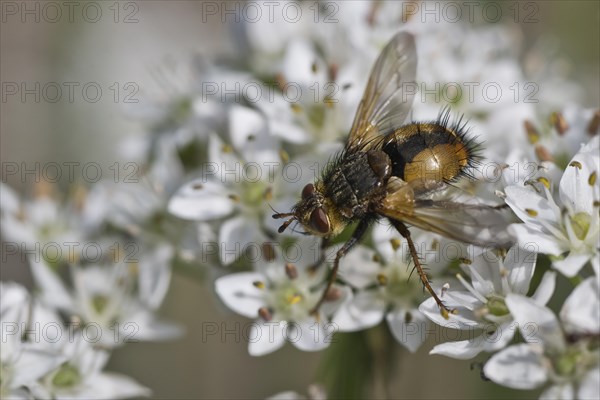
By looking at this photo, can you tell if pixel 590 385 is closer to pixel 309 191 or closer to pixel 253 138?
pixel 309 191

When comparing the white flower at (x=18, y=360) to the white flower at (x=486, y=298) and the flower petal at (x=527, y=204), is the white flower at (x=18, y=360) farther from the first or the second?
the flower petal at (x=527, y=204)

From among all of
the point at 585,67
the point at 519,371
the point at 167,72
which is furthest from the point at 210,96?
the point at 585,67

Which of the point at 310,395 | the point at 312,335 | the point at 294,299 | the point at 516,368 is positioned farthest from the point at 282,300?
the point at 516,368

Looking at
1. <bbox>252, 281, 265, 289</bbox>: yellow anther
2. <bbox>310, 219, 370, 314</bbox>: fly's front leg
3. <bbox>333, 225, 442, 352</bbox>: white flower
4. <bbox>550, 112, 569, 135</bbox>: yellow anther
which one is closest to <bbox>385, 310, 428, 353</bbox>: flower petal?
<bbox>333, 225, 442, 352</bbox>: white flower

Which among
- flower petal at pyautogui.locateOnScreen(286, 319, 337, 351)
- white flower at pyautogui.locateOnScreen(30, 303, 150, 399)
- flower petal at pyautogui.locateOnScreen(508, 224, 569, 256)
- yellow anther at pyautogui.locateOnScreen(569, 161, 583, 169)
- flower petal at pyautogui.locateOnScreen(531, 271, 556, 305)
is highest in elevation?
yellow anther at pyautogui.locateOnScreen(569, 161, 583, 169)

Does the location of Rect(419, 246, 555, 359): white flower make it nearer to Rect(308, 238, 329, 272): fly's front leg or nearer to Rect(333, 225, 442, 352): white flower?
Rect(333, 225, 442, 352): white flower

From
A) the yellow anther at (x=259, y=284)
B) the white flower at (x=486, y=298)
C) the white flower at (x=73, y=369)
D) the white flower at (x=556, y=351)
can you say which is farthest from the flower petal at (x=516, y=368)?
the white flower at (x=73, y=369)

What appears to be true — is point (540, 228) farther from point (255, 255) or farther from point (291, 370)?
point (291, 370)
